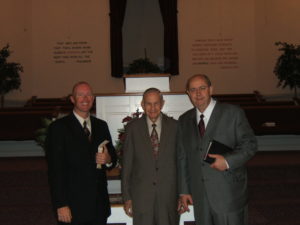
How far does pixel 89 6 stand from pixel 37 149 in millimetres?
5595

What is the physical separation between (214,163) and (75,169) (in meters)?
0.92

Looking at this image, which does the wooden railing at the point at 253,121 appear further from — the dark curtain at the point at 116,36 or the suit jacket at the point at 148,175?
the suit jacket at the point at 148,175

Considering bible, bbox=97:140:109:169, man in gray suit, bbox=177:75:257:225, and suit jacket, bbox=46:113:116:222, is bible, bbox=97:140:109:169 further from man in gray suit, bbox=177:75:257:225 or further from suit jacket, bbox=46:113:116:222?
man in gray suit, bbox=177:75:257:225

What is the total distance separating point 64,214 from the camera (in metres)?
2.48

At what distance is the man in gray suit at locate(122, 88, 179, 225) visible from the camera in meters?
2.59

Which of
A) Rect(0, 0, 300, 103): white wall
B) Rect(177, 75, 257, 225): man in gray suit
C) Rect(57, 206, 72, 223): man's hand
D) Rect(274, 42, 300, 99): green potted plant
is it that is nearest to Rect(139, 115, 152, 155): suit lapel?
Rect(177, 75, 257, 225): man in gray suit

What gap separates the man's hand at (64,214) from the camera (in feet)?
8.13

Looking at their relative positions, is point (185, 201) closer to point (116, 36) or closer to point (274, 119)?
point (274, 119)

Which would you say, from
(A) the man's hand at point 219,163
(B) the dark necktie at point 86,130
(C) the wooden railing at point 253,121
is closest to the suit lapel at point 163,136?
(A) the man's hand at point 219,163

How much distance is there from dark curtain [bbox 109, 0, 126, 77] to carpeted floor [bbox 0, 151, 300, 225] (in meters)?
5.64

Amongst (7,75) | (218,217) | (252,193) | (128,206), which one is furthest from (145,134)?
(7,75)

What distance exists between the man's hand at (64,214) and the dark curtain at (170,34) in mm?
9024

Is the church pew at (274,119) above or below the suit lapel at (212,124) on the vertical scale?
below

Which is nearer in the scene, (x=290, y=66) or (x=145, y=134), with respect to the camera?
(x=145, y=134)
